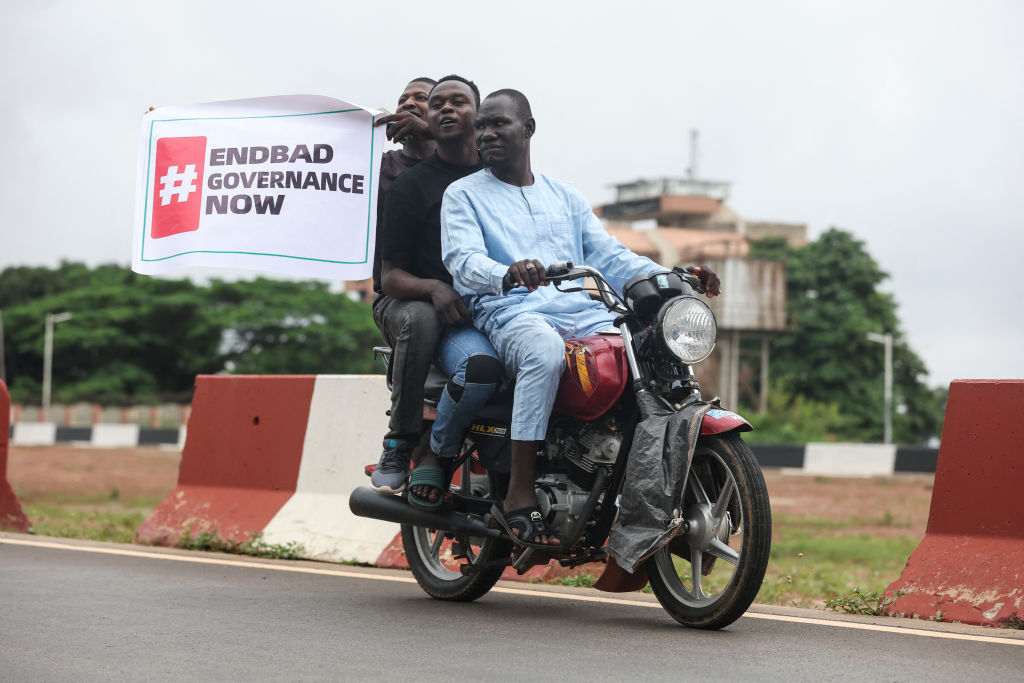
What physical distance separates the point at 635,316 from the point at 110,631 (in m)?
2.28

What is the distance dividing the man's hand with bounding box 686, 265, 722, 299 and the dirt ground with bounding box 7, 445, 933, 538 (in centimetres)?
908

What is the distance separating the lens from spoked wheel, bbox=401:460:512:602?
19.3ft

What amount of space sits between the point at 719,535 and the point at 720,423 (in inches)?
17.8


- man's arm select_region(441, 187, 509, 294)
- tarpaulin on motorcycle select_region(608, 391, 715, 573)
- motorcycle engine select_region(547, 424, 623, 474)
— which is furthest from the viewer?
man's arm select_region(441, 187, 509, 294)

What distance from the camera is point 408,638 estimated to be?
16.5 ft

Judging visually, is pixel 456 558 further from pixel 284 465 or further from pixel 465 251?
pixel 284 465

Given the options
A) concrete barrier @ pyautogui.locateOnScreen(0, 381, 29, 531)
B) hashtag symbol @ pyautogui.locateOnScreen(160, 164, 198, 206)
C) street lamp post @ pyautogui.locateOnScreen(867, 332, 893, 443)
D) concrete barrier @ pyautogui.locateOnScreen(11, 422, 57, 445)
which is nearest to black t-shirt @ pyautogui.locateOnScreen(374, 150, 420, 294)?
hashtag symbol @ pyautogui.locateOnScreen(160, 164, 198, 206)

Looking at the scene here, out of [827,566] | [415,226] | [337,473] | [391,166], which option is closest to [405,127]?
[391,166]

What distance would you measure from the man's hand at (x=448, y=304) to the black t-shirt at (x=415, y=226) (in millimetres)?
182

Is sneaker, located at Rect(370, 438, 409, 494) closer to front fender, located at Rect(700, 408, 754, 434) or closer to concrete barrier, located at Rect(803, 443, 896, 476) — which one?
front fender, located at Rect(700, 408, 754, 434)

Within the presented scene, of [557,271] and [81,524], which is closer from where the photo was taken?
[557,271]

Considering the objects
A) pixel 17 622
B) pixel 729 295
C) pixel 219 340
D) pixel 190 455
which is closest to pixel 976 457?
pixel 17 622

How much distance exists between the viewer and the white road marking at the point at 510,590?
5.11m

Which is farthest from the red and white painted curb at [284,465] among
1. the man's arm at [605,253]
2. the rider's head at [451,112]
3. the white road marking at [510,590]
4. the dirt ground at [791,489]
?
the dirt ground at [791,489]
